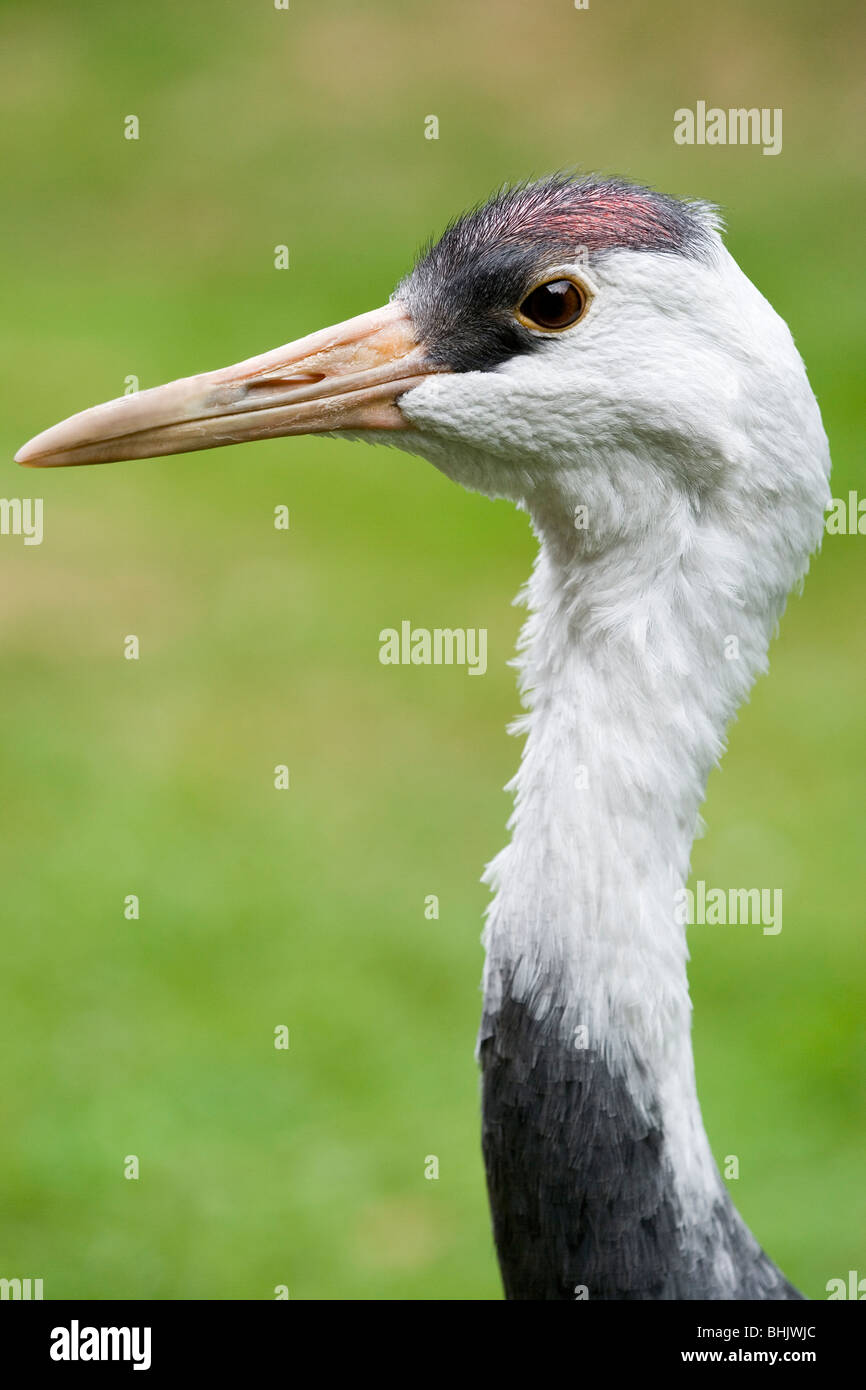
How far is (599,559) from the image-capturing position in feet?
10.8

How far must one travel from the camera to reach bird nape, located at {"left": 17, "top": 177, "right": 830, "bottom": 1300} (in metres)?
3.20

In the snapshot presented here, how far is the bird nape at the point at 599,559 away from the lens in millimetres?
3203

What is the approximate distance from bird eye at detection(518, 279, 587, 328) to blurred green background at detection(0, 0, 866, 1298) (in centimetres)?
413

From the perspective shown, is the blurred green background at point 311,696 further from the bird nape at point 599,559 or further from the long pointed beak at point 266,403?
the long pointed beak at point 266,403

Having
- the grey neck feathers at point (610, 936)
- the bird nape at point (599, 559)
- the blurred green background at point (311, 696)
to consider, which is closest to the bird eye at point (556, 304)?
the bird nape at point (599, 559)

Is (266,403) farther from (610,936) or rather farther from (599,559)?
(610,936)

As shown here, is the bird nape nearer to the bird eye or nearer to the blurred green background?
the bird eye

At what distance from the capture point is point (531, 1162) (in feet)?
11.2

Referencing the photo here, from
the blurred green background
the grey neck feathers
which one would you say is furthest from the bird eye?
the blurred green background

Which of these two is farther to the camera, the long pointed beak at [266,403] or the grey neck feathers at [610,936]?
the long pointed beak at [266,403]

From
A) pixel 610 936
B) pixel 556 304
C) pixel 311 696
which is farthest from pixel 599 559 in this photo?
pixel 311 696

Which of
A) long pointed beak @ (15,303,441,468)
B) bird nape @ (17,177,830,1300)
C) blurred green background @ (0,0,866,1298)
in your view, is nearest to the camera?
bird nape @ (17,177,830,1300)

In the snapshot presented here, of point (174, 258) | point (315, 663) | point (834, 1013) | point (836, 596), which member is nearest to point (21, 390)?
point (174, 258)

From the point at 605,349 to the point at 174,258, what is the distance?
444 inches
